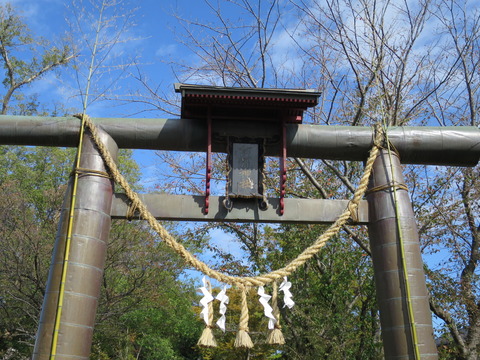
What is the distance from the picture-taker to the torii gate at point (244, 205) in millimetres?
5012

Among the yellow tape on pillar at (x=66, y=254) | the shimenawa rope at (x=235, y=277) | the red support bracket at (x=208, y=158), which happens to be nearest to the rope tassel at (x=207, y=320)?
the shimenawa rope at (x=235, y=277)

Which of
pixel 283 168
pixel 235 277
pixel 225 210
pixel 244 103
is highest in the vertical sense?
pixel 244 103

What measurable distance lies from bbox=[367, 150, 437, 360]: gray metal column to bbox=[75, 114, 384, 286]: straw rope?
216 millimetres

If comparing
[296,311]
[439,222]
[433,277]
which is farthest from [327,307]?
[439,222]

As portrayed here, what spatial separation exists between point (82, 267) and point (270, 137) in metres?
2.73

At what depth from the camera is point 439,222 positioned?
38.8 ft

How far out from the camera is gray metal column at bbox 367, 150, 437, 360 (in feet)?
16.6

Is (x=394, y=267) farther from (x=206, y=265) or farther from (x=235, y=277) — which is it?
(x=206, y=265)

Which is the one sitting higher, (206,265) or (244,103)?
(244,103)

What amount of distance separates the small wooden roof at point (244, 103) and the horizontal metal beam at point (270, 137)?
122 mm

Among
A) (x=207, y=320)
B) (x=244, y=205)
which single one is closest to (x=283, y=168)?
(x=244, y=205)

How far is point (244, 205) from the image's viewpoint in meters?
5.64

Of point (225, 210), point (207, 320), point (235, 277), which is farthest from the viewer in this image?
point (225, 210)

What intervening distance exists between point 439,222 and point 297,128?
7458mm
